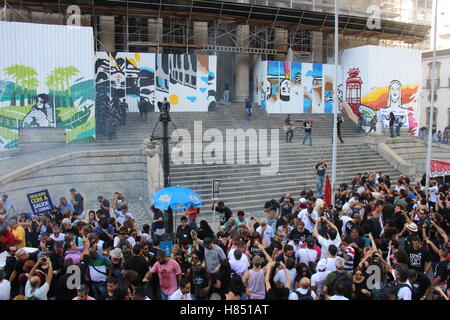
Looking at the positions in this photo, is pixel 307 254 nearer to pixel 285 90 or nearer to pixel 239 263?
pixel 239 263

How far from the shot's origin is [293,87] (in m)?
25.4

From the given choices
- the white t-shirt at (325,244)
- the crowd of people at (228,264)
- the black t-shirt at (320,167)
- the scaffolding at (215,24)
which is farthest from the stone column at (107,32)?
the white t-shirt at (325,244)

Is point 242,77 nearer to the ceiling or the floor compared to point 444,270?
nearer to the ceiling

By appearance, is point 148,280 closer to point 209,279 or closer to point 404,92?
point 209,279

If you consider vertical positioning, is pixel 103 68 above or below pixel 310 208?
above

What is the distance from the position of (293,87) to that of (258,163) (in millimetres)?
9275

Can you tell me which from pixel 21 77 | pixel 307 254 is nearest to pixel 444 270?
pixel 307 254

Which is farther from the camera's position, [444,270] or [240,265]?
[240,265]

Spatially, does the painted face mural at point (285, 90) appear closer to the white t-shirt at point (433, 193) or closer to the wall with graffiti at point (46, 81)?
the wall with graffiti at point (46, 81)

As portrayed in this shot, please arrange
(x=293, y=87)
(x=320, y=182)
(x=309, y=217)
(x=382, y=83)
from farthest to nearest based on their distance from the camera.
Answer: (x=382, y=83) < (x=293, y=87) < (x=320, y=182) < (x=309, y=217)

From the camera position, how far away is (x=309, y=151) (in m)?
19.4

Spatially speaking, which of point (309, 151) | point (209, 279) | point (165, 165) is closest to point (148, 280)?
point (209, 279)

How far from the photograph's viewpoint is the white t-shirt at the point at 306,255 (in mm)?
6785
